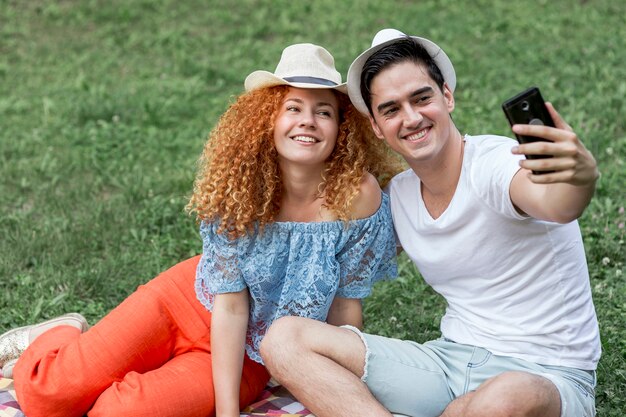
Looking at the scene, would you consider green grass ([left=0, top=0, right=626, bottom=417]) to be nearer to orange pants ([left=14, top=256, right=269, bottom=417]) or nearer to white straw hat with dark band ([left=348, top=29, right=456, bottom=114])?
orange pants ([left=14, top=256, right=269, bottom=417])

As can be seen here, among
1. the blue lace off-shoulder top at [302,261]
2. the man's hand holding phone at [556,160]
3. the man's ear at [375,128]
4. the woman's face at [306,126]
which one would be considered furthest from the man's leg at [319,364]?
the man's hand holding phone at [556,160]

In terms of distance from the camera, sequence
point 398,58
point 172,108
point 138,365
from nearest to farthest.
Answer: point 398,58 < point 138,365 < point 172,108

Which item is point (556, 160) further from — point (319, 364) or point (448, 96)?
point (319, 364)

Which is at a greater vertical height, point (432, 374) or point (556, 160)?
point (556, 160)

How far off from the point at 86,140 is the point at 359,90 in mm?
3875

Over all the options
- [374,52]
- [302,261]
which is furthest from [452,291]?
[374,52]

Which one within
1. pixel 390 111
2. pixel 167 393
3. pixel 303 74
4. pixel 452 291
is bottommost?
pixel 167 393

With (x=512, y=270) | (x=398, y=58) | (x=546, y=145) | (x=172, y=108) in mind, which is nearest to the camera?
(x=546, y=145)

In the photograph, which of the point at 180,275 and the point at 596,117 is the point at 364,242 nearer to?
the point at 180,275

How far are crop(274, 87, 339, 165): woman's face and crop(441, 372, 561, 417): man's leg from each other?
3.55 feet

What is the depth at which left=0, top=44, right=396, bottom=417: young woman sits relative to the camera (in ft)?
11.6

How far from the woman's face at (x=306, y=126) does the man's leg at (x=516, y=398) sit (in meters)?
1.08

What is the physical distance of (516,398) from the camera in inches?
115

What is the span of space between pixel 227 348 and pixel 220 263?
0.33m
